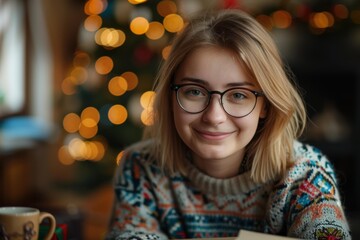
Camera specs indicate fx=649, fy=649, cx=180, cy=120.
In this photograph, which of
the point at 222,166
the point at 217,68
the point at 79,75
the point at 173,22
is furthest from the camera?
the point at 79,75

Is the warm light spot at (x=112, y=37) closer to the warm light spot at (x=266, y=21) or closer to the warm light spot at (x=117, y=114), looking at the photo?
the warm light spot at (x=117, y=114)

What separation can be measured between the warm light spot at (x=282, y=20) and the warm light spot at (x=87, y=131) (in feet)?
4.39

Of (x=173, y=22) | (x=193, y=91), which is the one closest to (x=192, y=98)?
(x=193, y=91)

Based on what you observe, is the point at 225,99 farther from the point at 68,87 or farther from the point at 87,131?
the point at 68,87

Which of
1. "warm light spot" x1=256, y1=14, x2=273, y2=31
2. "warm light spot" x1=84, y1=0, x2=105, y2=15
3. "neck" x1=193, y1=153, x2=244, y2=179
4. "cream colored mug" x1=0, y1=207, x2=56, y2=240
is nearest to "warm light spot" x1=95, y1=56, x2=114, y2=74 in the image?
"warm light spot" x1=84, y1=0, x2=105, y2=15

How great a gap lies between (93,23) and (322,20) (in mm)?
1457

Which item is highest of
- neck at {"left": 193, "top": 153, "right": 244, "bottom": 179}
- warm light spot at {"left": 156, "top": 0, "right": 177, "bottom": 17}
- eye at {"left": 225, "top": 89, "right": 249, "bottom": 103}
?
warm light spot at {"left": 156, "top": 0, "right": 177, "bottom": 17}

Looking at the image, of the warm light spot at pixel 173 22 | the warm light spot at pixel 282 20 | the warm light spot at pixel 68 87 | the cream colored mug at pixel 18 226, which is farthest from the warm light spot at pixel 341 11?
the cream colored mug at pixel 18 226

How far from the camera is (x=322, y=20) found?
4.13 metres

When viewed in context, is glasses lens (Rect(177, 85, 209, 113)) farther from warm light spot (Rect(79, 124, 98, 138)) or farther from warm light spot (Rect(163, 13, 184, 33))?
warm light spot (Rect(79, 124, 98, 138))

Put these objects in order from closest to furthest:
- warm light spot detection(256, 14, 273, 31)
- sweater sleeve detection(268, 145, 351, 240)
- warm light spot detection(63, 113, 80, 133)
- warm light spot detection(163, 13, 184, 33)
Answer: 1. sweater sleeve detection(268, 145, 351, 240)
2. warm light spot detection(163, 13, 184, 33)
3. warm light spot detection(256, 14, 273, 31)
4. warm light spot detection(63, 113, 80, 133)

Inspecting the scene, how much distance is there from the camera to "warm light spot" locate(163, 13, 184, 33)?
3906 millimetres

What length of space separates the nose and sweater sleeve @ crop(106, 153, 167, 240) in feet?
0.92

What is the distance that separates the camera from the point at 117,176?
141cm
